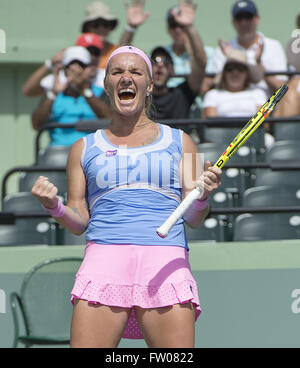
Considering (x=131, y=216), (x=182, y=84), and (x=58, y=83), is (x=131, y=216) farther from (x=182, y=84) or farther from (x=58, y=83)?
(x=58, y=83)

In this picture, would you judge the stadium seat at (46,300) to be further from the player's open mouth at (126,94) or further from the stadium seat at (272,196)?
the player's open mouth at (126,94)

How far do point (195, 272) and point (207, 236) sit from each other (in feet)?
1.45

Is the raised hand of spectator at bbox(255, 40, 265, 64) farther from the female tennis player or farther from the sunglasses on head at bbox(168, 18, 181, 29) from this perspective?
the female tennis player

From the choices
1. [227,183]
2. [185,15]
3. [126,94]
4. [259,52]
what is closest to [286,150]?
[227,183]

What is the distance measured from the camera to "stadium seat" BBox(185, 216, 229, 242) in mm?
5695

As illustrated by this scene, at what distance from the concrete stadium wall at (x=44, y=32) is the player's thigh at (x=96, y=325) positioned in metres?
5.95

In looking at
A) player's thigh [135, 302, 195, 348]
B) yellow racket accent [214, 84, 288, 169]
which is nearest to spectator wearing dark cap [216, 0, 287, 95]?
yellow racket accent [214, 84, 288, 169]

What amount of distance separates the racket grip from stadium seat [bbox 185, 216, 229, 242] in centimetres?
256

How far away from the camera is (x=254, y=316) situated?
17.3 feet

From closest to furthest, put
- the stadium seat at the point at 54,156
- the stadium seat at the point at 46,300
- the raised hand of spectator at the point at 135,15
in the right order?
the stadium seat at the point at 46,300, the stadium seat at the point at 54,156, the raised hand of spectator at the point at 135,15

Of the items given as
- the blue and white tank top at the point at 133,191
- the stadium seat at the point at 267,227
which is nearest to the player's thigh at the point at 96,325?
the blue and white tank top at the point at 133,191

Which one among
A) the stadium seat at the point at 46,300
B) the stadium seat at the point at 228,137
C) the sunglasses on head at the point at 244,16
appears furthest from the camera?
the sunglasses on head at the point at 244,16

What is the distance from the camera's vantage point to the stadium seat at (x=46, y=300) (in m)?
5.34

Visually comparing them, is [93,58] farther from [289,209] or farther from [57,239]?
[289,209]
